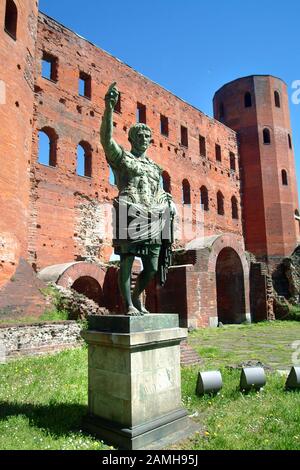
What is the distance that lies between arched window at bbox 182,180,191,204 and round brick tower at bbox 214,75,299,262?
5.94 meters

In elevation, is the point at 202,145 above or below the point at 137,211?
above

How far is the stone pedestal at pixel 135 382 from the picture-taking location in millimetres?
3721

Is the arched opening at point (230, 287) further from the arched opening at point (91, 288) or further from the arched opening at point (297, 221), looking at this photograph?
the arched opening at point (297, 221)

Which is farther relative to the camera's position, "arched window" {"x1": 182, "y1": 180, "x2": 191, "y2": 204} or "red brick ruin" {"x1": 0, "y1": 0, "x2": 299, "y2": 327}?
"arched window" {"x1": 182, "y1": 180, "x2": 191, "y2": 204}

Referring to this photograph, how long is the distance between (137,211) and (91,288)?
10.7m

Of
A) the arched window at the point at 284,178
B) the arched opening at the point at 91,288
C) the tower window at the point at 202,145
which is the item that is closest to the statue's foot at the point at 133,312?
the arched opening at the point at 91,288

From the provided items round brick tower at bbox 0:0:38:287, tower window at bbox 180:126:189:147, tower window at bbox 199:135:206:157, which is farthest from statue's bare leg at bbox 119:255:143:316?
tower window at bbox 199:135:206:157

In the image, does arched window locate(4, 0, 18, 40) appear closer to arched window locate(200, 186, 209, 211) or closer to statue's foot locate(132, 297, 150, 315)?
statue's foot locate(132, 297, 150, 315)

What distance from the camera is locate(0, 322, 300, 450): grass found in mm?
3734

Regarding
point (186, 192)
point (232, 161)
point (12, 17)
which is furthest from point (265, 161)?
point (12, 17)

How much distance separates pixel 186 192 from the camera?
2359 cm

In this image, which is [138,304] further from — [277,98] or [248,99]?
[277,98]

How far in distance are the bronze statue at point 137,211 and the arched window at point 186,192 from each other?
18.6 meters

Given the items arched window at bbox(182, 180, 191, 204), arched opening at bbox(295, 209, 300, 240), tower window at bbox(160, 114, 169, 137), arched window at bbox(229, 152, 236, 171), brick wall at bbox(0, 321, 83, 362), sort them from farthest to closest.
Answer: arched window at bbox(229, 152, 236, 171) → arched opening at bbox(295, 209, 300, 240) → arched window at bbox(182, 180, 191, 204) → tower window at bbox(160, 114, 169, 137) → brick wall at bbox(0, 321, 83, 362)
